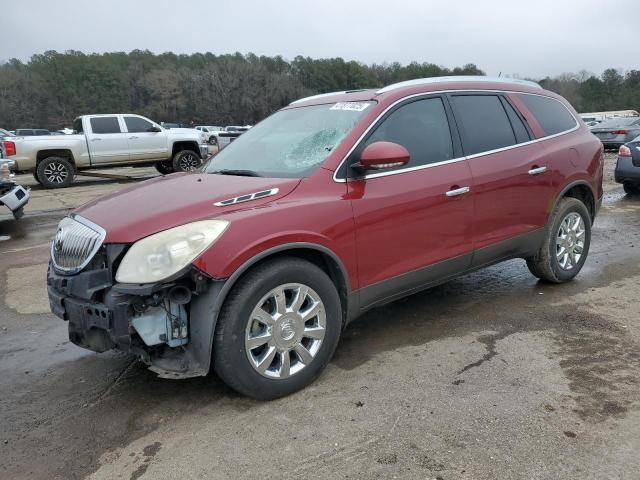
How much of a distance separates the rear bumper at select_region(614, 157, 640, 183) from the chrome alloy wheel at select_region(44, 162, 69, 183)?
13389mm

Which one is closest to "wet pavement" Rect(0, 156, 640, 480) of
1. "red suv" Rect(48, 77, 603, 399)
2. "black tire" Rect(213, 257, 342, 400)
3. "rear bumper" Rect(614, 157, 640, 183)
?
"black tire" Rect(213, 257, 342, 400)

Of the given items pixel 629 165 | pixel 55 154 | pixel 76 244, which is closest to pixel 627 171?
pixel 629 165

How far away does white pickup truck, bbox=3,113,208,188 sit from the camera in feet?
45.8

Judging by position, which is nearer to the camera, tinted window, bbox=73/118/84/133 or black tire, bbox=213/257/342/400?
black tire, bbox=213/257/342/400

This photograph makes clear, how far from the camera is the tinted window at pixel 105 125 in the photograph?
14.9 m

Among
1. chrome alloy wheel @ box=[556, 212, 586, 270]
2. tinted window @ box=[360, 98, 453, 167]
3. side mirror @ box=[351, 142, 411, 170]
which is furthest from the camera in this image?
chrome alloy wheel @ box=[556, 212, 586, 270]

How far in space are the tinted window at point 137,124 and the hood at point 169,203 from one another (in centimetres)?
1271

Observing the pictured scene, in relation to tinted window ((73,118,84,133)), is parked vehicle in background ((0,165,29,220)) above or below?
below

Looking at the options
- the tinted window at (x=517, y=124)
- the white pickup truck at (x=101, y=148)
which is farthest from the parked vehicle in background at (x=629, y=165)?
the white pickup truck at (x=101, y=148)

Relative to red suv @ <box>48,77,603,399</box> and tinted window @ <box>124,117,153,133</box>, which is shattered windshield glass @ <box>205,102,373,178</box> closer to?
red suv @ <box>48,77,603,399</box>

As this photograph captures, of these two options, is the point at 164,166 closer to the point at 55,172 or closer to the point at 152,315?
the point at 55,172

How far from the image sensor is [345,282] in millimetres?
3260

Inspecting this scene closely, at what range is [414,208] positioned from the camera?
354 centimetres

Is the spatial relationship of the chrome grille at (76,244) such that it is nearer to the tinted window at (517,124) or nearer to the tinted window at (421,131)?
the tinted window at (421,131)
